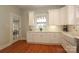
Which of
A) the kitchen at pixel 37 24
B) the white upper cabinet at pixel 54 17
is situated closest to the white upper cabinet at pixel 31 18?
the kitchen at pixel 37 24

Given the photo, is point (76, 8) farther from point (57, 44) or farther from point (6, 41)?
point (6, 41)

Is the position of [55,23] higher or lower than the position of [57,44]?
higher

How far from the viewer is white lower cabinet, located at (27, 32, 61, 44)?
5.29m

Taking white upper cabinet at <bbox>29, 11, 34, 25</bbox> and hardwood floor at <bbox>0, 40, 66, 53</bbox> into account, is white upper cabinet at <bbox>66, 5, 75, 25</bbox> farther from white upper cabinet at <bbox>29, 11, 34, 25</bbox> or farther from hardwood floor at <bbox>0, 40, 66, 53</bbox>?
white upper cabinet at <bbox>29, 11, 34, 25</bbox>

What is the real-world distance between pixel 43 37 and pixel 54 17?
118cm

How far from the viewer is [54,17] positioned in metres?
5.72

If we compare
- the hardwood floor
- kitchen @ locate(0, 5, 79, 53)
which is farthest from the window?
the hardwood floor

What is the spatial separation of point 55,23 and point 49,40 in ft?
3.15

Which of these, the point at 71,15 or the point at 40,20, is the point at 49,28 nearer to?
the point at 40,20

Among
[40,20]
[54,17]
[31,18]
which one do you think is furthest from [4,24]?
[54,17]

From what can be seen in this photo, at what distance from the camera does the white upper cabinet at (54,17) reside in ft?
18.6

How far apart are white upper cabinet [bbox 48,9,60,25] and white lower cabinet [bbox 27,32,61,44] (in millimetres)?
692

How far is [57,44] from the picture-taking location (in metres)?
5.31

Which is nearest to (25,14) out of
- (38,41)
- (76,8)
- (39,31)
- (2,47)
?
(39,31)
